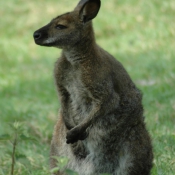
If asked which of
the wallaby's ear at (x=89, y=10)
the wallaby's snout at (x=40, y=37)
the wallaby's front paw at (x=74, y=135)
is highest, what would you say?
the wallaby's ear at (x=89, y=10)

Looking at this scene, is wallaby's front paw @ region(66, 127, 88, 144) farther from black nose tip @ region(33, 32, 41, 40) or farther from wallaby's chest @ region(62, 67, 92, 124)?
black nose tip @ region(33, 32, 41, 40)

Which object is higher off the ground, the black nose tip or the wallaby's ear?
the wallaby's ear

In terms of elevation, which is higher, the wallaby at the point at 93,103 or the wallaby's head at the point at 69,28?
the wallaby's head at the point at 69,28

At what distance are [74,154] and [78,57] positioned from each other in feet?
2.65

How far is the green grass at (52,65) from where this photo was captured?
6.29 metres

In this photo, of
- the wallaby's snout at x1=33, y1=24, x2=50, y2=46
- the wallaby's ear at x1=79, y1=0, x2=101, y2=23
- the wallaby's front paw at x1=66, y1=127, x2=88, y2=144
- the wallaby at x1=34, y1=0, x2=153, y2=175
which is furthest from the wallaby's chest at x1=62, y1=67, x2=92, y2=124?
the wallaby's ear at x1=79, y1=0, x2=101, y2=23

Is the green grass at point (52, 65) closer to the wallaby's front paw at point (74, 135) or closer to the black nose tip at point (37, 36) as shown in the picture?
the wallaby's front paw at point (74, 135)

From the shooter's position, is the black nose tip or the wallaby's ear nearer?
the black nose tip

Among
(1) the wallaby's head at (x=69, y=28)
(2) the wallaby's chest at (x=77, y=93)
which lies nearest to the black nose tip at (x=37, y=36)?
(1) the wallaby's head at (x=69, y=28)

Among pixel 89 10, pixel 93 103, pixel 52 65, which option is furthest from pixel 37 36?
pixel 52 65

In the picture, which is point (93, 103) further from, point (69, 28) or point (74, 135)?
point (69, 28)

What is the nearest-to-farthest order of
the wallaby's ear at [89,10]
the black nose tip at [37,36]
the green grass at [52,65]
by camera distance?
the black nose tip at [37,36] → the wallaby's ear at [89,10] → the green grass at [52,65]

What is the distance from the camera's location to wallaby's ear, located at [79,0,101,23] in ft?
16.5

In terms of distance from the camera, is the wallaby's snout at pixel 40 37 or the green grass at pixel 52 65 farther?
the green grass at pixel 52 65
